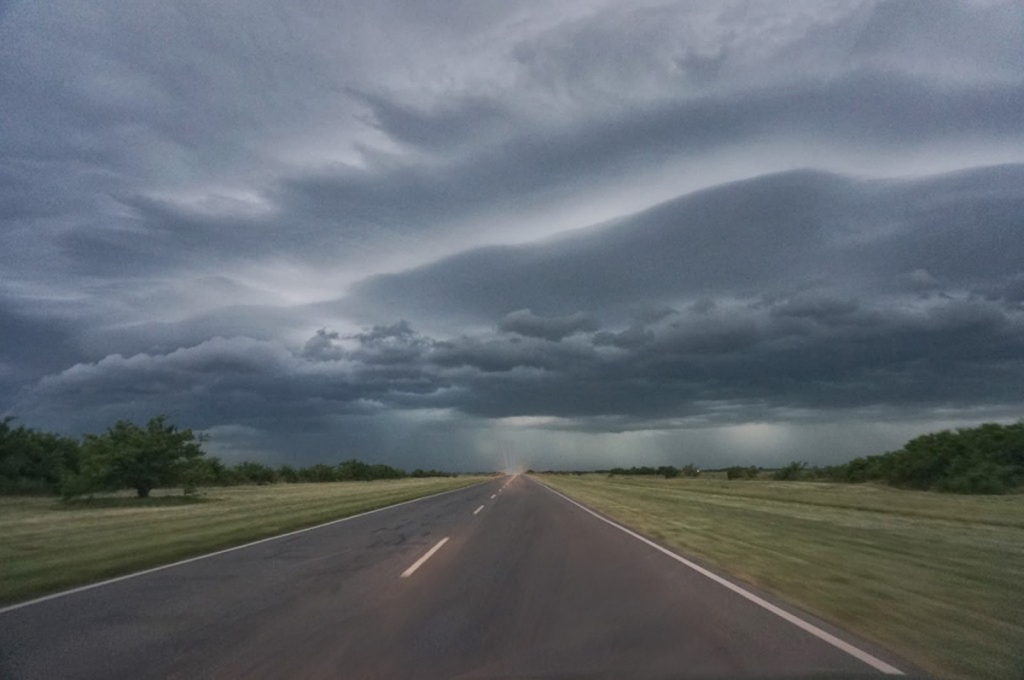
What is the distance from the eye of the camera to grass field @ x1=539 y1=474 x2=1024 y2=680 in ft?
26.5

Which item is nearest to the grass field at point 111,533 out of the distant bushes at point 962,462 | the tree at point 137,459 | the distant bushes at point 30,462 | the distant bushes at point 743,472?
the tree at point 137,459

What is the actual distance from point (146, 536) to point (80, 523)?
568cm

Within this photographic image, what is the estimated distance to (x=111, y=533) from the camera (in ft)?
69.3

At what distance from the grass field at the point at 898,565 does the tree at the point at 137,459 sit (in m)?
23.8

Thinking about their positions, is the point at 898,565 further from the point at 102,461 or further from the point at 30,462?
the point at 30,462

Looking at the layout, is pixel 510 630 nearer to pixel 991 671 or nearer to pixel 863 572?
pixel 991 671

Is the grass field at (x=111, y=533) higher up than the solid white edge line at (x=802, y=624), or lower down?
higher up

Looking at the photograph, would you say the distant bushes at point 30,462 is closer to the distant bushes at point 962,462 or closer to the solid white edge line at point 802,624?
the solid white edge line at point 802,624

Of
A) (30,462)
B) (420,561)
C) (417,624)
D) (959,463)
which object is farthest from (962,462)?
(30,462)

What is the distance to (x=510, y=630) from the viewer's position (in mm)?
8742

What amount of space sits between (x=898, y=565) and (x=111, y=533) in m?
19.2

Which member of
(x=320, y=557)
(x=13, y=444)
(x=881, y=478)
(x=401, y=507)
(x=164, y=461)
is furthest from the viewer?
(x=881, y=478)

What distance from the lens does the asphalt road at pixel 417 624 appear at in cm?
716

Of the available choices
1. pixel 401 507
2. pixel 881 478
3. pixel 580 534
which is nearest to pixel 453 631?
pixel 580 534
